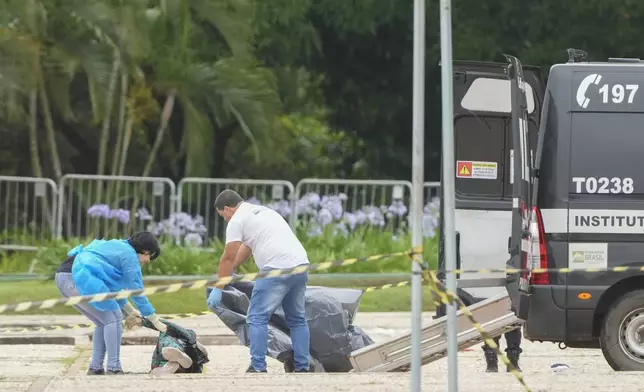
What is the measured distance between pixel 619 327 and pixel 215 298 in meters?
3.05

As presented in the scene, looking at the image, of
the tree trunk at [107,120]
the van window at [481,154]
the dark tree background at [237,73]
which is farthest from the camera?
the tree trunk at [107,120]

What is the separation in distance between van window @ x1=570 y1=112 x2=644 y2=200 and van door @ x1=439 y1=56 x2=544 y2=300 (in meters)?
1.73

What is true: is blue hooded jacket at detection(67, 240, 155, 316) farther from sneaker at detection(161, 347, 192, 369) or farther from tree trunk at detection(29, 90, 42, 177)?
tree trunk at detection(29, 90, 42, 177)

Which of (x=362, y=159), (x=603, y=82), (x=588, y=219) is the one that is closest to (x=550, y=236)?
(x=588, y=219)

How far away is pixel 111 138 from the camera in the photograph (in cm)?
2402

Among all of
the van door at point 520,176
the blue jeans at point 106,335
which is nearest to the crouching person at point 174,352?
the blue jeans at point 106,335

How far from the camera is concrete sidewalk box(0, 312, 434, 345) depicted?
14398 millimetres

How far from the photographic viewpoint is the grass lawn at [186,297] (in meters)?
16.5

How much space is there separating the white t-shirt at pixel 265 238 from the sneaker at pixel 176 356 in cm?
87

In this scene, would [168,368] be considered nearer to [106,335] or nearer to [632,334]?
[106,335]

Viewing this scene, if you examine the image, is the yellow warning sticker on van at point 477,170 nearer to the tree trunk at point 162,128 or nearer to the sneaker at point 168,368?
the sneaker at point 168,368

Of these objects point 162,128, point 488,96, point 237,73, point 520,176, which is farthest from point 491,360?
point 162,128

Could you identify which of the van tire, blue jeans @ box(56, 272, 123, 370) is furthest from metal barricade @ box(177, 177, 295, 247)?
the van tire

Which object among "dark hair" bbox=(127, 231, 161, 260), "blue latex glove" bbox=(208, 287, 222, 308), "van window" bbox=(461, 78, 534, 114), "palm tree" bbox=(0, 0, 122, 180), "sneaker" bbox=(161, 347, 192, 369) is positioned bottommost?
"sneaker" bbox=(161, 347, 192, 369)
